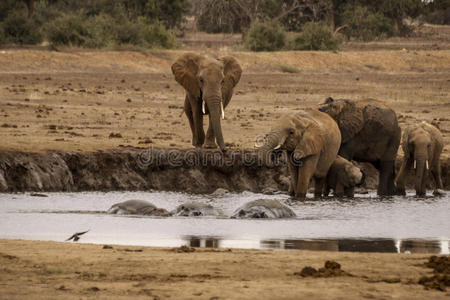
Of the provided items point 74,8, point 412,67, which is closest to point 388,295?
point 412,67

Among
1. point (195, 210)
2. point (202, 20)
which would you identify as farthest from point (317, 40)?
point (195, 210)

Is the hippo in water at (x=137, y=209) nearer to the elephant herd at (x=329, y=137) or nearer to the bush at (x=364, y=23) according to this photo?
the elephant herd at (x=329, y=137)

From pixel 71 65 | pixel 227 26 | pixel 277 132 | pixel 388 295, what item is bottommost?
pixel 388 295

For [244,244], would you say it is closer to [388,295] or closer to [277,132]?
[388,295]

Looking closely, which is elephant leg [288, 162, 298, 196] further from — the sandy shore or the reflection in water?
the sandy shore

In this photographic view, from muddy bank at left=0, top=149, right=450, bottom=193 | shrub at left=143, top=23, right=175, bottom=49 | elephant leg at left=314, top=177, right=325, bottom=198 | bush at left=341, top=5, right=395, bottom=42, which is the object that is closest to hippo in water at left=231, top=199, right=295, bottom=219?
elephant leg at left=314, top=177, right=325, bottom=198

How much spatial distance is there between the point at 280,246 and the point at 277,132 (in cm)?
551

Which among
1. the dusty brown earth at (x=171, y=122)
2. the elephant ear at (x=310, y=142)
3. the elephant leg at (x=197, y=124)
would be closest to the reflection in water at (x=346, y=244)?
the dusty brown earth at (x=171, y=122)

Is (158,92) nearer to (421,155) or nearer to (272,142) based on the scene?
(421,155)

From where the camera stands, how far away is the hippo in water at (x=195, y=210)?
47.8 ft

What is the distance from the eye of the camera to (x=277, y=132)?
16734 millimetres

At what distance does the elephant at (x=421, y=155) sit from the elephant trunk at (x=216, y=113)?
11.3ft

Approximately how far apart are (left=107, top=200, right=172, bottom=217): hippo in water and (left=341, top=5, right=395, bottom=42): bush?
44.8m

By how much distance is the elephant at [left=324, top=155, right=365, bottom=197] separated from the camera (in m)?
17.4
